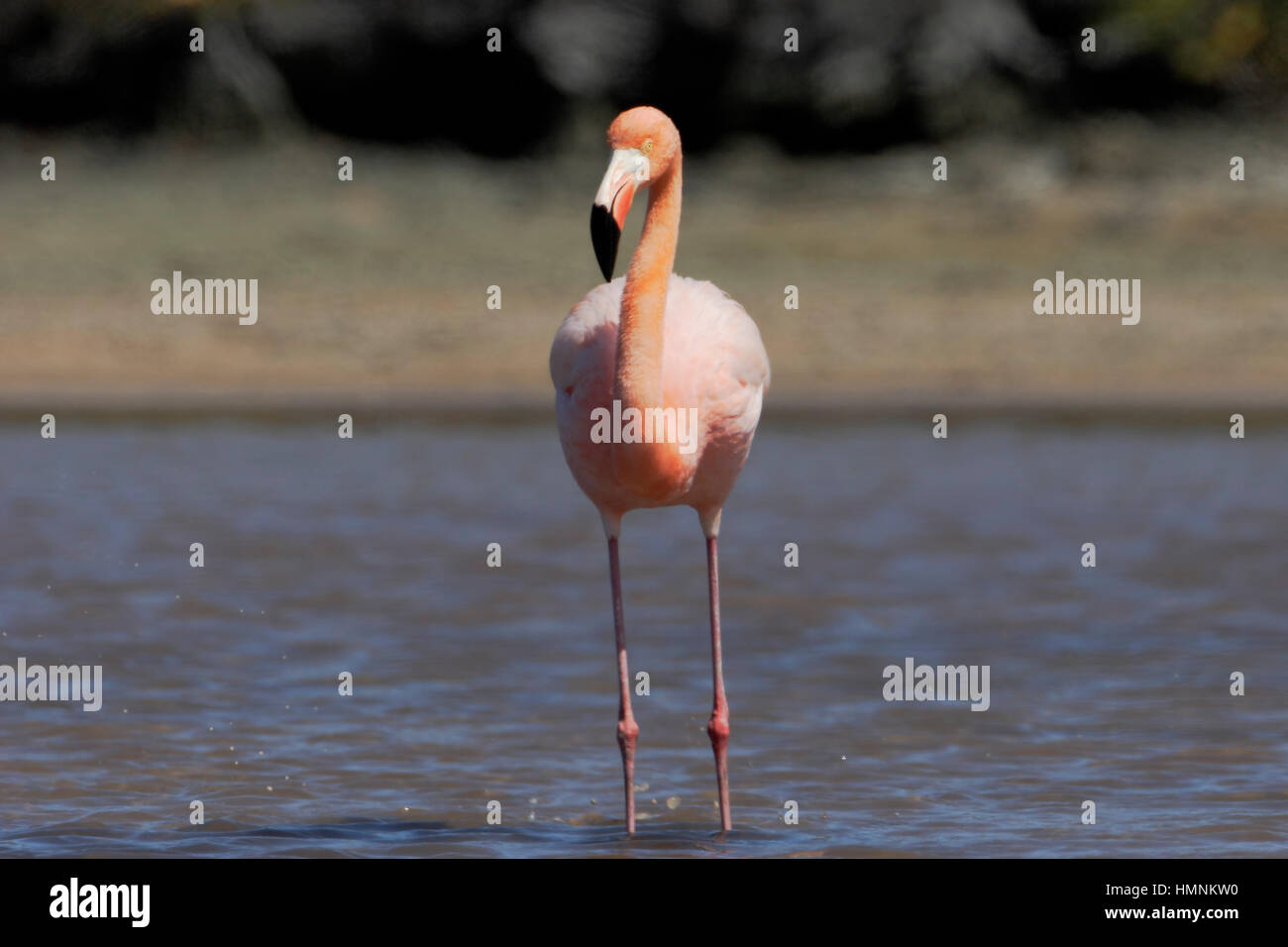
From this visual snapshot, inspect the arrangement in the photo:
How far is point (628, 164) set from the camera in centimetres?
587

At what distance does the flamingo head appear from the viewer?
5.50m

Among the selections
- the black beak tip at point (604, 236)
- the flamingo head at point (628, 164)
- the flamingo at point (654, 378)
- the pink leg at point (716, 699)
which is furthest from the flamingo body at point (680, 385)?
the black beak tip at point (604, 236)

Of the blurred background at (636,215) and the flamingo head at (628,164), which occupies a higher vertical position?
the blurred background at (636,215)

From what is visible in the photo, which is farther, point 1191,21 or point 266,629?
point 1191,21

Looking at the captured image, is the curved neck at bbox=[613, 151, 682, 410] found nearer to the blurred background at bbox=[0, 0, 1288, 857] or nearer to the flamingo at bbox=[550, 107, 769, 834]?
the flamingo at bbox=[550, 107, 769, 834]

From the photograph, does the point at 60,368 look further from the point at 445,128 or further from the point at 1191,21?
the point at 1191,21

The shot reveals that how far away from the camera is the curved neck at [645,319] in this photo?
6043 mm

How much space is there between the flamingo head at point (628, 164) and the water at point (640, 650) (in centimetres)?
183

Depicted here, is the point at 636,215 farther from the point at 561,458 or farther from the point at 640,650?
the point at 640,650

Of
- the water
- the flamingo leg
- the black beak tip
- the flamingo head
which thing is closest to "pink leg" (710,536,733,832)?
the flamingo leg

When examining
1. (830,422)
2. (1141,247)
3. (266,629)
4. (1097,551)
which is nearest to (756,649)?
(266,629)

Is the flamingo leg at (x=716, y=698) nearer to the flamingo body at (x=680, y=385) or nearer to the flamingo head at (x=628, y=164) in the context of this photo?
the flamingo body at (x=680, y=385)

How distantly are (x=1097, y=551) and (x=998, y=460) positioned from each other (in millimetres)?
3147

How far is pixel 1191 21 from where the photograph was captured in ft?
69.6
